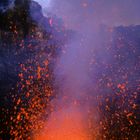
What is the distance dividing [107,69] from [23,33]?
18.4ft

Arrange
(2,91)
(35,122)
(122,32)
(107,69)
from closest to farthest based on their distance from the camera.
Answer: (2,91) → (35,122) → (107,69) → (122,32)

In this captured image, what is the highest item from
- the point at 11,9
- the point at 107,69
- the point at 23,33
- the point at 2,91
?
the point at 11,9

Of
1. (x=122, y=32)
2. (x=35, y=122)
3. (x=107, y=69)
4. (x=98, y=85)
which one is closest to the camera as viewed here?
(x=35, y=122)

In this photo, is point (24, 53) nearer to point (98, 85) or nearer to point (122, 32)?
point (98, 85)

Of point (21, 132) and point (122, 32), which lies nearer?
point (21, 132)

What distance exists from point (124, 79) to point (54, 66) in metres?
5.00

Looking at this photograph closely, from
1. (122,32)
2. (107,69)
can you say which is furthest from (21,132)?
(122,32)

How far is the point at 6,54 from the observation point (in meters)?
13.2

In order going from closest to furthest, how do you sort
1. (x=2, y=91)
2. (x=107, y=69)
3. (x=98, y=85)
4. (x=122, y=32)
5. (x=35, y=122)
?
(x=2, y=91) → (x=35, y=122) → (x=98, y=85) → (x=107, y=69) → (x=122, y=32)

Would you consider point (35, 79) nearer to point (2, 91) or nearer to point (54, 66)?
point (54, 66)

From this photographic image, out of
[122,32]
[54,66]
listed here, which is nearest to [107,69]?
[54,66]

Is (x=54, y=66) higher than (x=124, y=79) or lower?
higher

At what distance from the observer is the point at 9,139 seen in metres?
13.3

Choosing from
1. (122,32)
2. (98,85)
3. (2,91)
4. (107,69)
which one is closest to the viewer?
(2,91)
